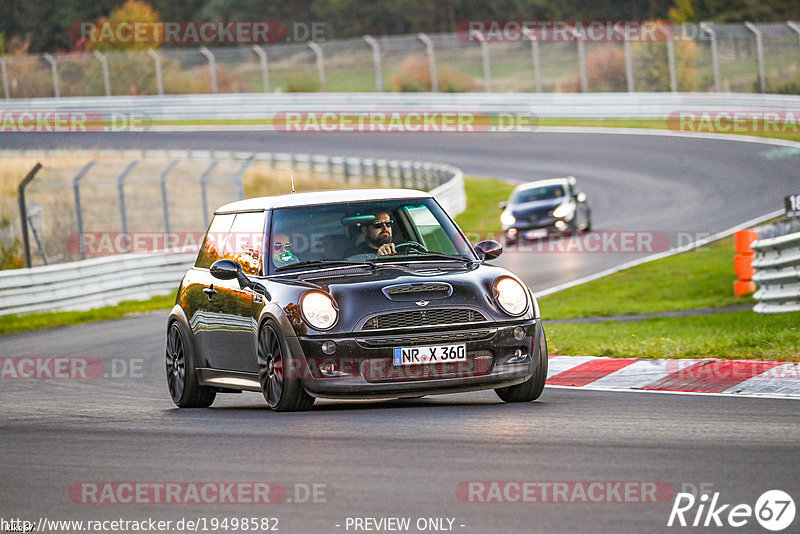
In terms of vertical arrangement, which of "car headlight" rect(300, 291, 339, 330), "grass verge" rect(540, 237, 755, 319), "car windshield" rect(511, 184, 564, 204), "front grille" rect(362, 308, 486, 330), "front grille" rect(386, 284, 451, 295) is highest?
"front grille" rect(386, 284, 451, 295)

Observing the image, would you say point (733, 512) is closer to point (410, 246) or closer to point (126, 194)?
point (410, 246)

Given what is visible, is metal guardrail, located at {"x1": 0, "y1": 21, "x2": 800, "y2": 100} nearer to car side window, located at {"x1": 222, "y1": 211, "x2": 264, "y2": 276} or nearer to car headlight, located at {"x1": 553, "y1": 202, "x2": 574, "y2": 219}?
car headlight, located at {"x1": 553, "y1": 202, "x2": 574, "y2": 219}

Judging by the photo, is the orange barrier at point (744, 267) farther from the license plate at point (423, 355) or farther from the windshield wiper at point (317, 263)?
the license plate at point (423, 355)

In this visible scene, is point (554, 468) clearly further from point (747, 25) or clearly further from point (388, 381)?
point (747, 25)

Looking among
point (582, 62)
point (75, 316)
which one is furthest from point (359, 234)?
point (582, 62)

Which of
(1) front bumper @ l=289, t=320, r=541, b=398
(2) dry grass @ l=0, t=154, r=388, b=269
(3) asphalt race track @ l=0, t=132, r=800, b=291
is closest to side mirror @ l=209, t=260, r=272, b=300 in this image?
(1) front bumper @ l=289, t=320, r=541, b=398

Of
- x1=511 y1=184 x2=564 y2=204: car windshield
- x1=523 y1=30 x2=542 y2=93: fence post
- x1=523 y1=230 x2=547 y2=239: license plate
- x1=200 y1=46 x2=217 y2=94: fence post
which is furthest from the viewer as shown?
x1=200 y1=46 x2=217 y2=94: fence post

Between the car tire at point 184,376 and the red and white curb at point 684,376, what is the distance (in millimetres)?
2751

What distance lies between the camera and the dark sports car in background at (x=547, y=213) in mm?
26969

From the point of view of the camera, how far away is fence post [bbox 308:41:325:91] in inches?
1834

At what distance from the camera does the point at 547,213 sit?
27.0 meters

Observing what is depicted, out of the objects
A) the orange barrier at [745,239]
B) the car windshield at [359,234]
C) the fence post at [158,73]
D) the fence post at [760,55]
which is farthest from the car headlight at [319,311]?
the fence post at [158,73]

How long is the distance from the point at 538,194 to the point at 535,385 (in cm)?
1884

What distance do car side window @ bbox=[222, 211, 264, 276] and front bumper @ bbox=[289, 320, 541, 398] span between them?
3.97 feet
